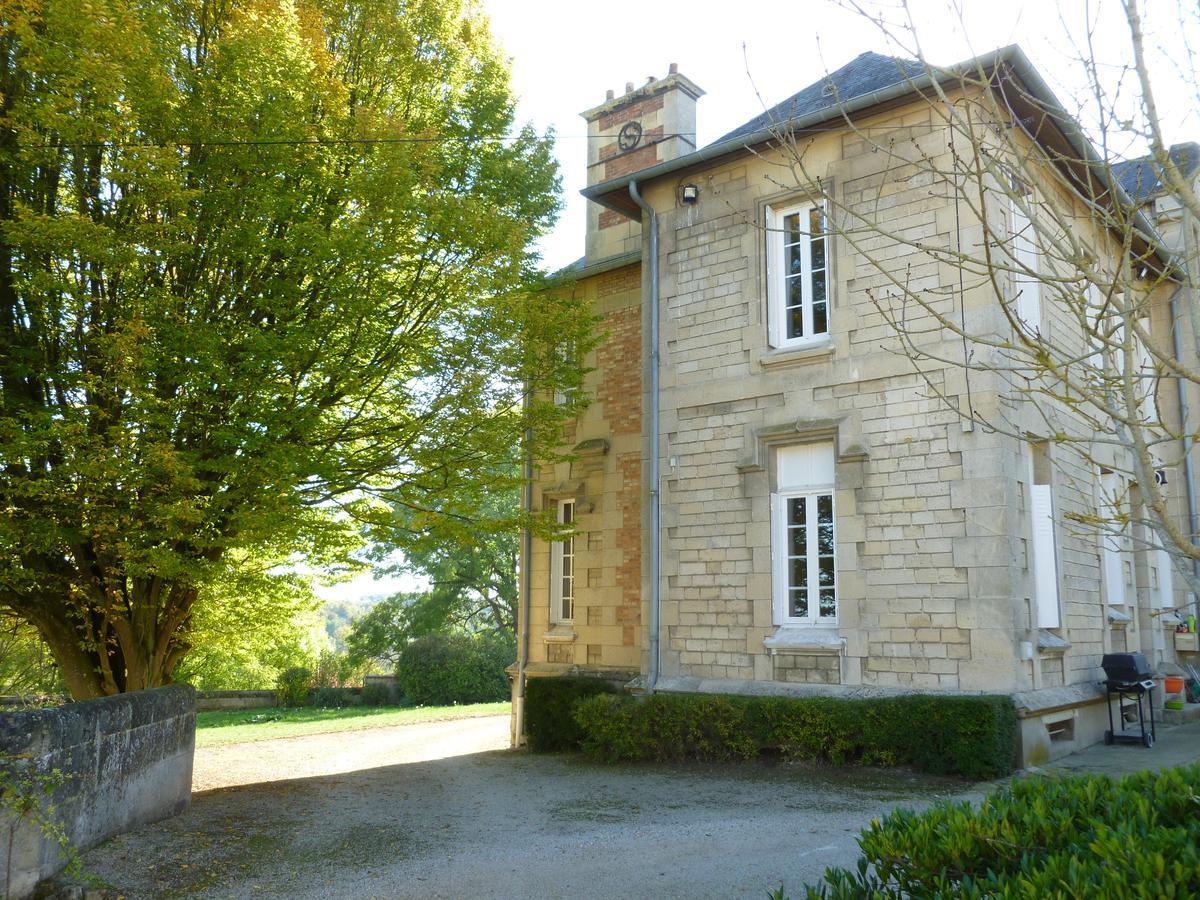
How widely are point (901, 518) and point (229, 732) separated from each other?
13.7 metres

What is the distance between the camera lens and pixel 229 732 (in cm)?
1798

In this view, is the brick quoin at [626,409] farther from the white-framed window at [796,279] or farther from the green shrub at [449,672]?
the green shrub at [449,672]

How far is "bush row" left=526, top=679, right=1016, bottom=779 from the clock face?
8.65 metres

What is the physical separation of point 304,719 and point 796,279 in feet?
50.0

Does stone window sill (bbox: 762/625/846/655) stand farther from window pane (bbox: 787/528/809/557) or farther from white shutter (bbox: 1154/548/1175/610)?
white shutter (bbox: 1154/548/1175/610)

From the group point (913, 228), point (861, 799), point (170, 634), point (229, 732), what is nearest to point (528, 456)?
point (170, 634)

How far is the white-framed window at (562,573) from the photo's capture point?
14.3 m

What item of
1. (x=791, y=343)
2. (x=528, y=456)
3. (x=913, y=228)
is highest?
(x=913, y=228)

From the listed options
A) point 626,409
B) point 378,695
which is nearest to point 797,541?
point 626,409

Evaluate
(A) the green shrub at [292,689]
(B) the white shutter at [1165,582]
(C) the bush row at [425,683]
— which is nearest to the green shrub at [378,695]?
(C) the bush row at [425,683]

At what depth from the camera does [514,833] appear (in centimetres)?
729

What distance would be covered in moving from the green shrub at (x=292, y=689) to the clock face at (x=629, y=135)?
16885 mm

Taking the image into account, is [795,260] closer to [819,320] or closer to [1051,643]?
[819,320]

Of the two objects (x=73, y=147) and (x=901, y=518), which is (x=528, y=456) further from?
(x=73, y=147)
